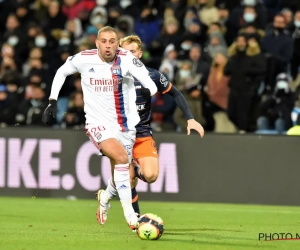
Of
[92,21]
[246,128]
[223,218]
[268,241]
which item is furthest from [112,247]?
[92,21]

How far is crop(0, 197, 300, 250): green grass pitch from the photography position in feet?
29.6

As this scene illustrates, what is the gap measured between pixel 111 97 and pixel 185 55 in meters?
8.48

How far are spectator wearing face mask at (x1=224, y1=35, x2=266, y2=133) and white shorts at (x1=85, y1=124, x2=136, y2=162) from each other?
7290mm

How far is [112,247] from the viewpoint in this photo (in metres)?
8.73

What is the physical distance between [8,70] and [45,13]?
86.6 inches

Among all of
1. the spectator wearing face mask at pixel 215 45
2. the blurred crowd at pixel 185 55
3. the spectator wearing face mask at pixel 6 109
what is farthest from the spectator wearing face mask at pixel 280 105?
the spectator wearing face mask at pixel 6 109

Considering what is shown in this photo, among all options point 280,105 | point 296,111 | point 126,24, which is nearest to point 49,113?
point 296,111

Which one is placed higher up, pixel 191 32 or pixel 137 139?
pixel 191 32

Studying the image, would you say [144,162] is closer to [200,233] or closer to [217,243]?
[200,233]

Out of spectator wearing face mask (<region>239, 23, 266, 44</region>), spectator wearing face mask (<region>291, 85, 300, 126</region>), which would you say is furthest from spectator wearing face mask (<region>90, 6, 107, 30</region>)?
spectator wearing face mask (<region>291, 85, 300, 126</region>)

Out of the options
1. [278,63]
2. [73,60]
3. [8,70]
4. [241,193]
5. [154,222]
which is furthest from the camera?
[8,70]

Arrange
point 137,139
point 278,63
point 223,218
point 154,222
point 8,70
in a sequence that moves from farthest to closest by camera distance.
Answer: point 8,70
point 278,63
point 223,218
point 137,139
point 154,222

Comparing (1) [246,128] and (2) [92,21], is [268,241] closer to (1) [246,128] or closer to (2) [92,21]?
(1) [246,128]

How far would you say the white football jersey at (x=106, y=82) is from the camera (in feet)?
32.7
